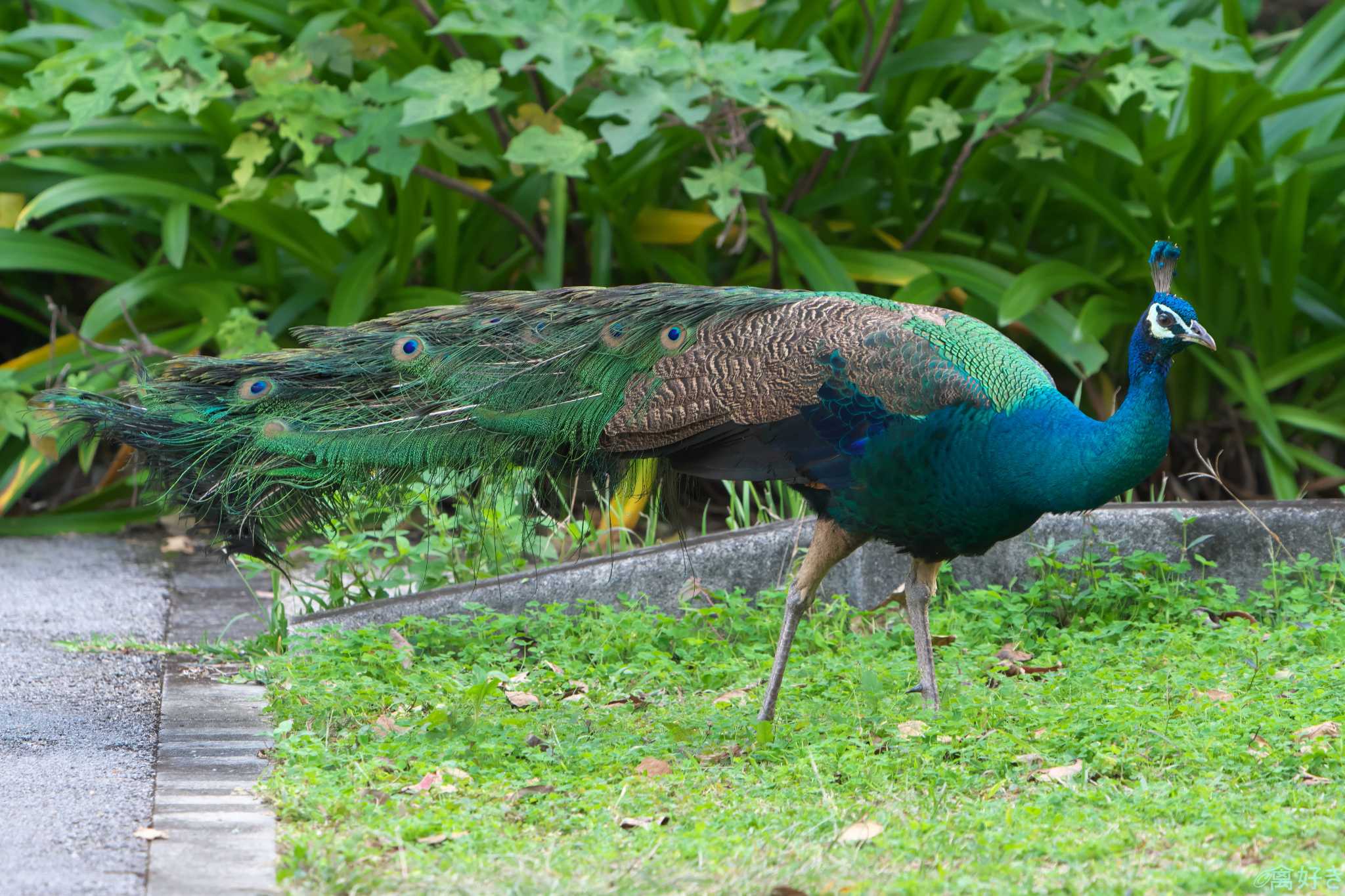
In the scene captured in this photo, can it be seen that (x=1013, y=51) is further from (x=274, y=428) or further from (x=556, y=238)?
(x=274, y=428)

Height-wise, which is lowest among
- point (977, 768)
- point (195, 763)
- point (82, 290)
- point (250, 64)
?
point (82, 290)

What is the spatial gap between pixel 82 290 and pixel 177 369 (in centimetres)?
403

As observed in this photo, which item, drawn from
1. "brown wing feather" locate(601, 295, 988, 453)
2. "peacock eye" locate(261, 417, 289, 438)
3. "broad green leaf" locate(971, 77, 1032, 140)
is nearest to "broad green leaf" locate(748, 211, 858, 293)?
"broad green leaf" locate(971, 77, 1032, 140)

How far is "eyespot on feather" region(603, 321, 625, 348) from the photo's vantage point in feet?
14.3

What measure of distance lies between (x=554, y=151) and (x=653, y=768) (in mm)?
2978

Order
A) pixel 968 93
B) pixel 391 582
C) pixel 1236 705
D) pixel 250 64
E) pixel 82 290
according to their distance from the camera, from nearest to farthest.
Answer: pixel 1236 705 → pixel 391 582 → pixel 250 64 → pixel 968 93 → pixel 82 290

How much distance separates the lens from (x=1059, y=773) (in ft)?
11.9

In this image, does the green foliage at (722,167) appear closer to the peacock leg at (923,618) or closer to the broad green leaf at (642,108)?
the broad green leaf at (642,108)

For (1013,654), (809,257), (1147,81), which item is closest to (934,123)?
(809,257)

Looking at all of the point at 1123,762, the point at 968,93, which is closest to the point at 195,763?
the point at 1123,762

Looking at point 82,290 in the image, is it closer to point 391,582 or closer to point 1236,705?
point 391,582

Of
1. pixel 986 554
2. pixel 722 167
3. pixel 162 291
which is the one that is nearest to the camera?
pixel 986 554

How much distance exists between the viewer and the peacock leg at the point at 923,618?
425cm

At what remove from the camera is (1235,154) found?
6453 mm
